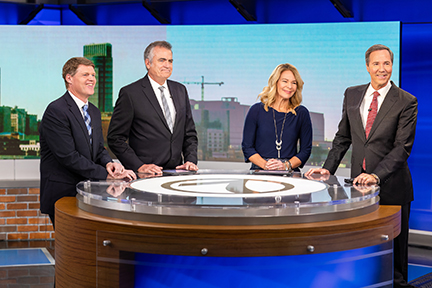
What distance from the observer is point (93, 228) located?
1942 mm

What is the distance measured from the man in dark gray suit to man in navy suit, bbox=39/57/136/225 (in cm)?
131

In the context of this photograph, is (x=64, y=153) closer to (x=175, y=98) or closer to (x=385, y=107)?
(x=175, y=98)

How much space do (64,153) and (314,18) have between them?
3428 mm

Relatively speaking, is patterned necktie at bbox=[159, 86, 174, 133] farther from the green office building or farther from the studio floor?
the green office building

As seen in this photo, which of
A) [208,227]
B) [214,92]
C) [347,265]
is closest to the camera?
[208,227]

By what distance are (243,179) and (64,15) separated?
397 cm

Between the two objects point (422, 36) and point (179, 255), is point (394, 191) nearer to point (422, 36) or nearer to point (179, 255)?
point (179, 255)

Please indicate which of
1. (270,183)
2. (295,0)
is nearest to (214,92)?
(295,0)

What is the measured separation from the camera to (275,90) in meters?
3.48

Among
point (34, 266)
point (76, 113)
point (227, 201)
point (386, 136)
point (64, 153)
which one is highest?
point (76, 113)

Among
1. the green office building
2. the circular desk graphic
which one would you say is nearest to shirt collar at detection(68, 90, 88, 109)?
the circular desk graphic

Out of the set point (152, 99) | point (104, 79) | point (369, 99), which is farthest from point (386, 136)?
point (104, 79)

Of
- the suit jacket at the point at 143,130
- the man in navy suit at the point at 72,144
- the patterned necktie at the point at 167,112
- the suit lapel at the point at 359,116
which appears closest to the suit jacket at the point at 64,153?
the man in navy suit at the point at 72,144

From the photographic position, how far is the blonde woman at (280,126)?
339 centimetres
